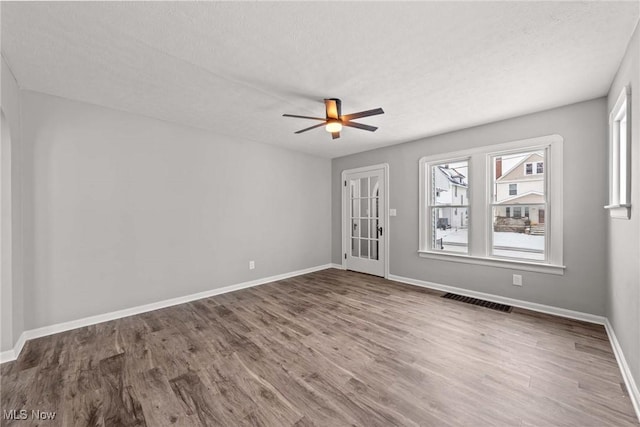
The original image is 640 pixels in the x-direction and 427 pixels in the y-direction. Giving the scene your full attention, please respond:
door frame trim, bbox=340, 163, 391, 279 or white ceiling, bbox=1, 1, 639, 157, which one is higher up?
white ceiling, bbox=1, 1, 639, 157

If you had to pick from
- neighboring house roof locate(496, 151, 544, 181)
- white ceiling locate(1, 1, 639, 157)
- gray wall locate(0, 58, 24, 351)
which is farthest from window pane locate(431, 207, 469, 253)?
gray wall locate(0, 58, 24, 351)

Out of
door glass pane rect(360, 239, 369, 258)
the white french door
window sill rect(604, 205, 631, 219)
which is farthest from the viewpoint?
door glass pane rect(360, 239, 369, 258)

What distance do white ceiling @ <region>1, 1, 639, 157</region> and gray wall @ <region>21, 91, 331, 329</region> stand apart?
17.1 inches

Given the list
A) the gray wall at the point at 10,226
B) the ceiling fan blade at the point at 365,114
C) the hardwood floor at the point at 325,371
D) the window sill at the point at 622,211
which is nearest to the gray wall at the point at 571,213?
the hardwood floor at the point at 325,371

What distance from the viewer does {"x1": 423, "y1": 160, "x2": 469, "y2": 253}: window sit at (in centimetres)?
407

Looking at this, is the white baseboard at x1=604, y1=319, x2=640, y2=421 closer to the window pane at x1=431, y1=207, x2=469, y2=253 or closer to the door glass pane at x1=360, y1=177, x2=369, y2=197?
the window pane at x1=431, y1=207, x2=469, y2=253

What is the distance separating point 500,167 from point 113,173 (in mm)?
5174

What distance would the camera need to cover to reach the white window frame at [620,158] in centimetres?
198

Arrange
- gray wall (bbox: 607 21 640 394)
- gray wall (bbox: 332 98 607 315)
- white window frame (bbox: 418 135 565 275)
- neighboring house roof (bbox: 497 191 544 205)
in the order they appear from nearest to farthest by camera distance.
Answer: gray wall (bbox: 607 21 640 394) → gray wall (bbox: 332 98 607 315) → white window frame (bbox: 418 135 565 275) → neighboring house roof (bbox: 497 191 544 205)

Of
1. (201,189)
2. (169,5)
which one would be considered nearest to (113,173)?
(201,189)

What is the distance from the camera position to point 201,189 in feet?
12.7

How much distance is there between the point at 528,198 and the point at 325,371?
3.38 meters

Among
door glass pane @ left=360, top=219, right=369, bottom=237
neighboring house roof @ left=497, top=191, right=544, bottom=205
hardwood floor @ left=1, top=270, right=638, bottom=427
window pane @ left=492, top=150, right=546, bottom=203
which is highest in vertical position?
window pane @ left=492, top=150, right=546, bottom=203

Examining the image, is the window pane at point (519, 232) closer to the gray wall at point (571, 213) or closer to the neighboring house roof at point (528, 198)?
the neighboring house roof at point (528, 198)
